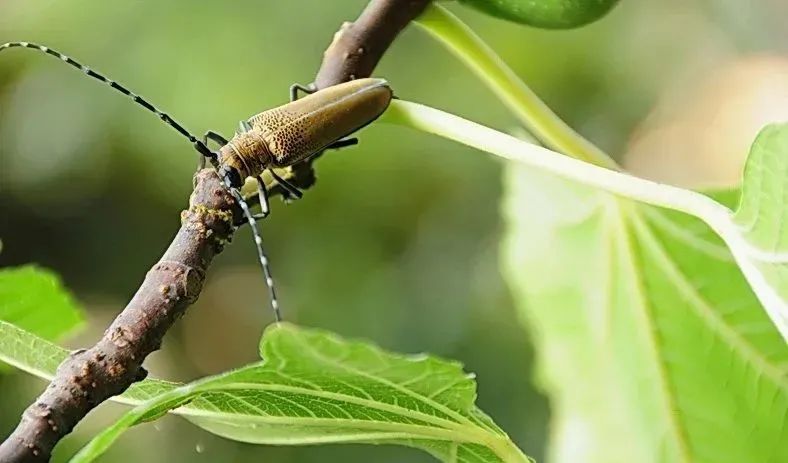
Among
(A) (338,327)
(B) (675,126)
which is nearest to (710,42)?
(B) (675,126)

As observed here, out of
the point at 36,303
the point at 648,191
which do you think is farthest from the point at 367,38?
the point at 36,303

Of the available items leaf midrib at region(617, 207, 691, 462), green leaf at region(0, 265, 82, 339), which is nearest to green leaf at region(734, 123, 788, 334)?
leaf midrib at region(617, 207, 691, 462)

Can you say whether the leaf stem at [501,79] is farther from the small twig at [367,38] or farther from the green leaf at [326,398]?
the green leaf at [326,398]

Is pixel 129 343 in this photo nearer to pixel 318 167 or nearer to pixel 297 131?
pixel 297 131

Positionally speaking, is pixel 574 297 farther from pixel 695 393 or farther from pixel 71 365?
pixel 71 365

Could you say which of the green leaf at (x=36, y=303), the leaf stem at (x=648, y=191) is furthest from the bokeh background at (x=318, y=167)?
the leaf stem at (x=648, y=191)
